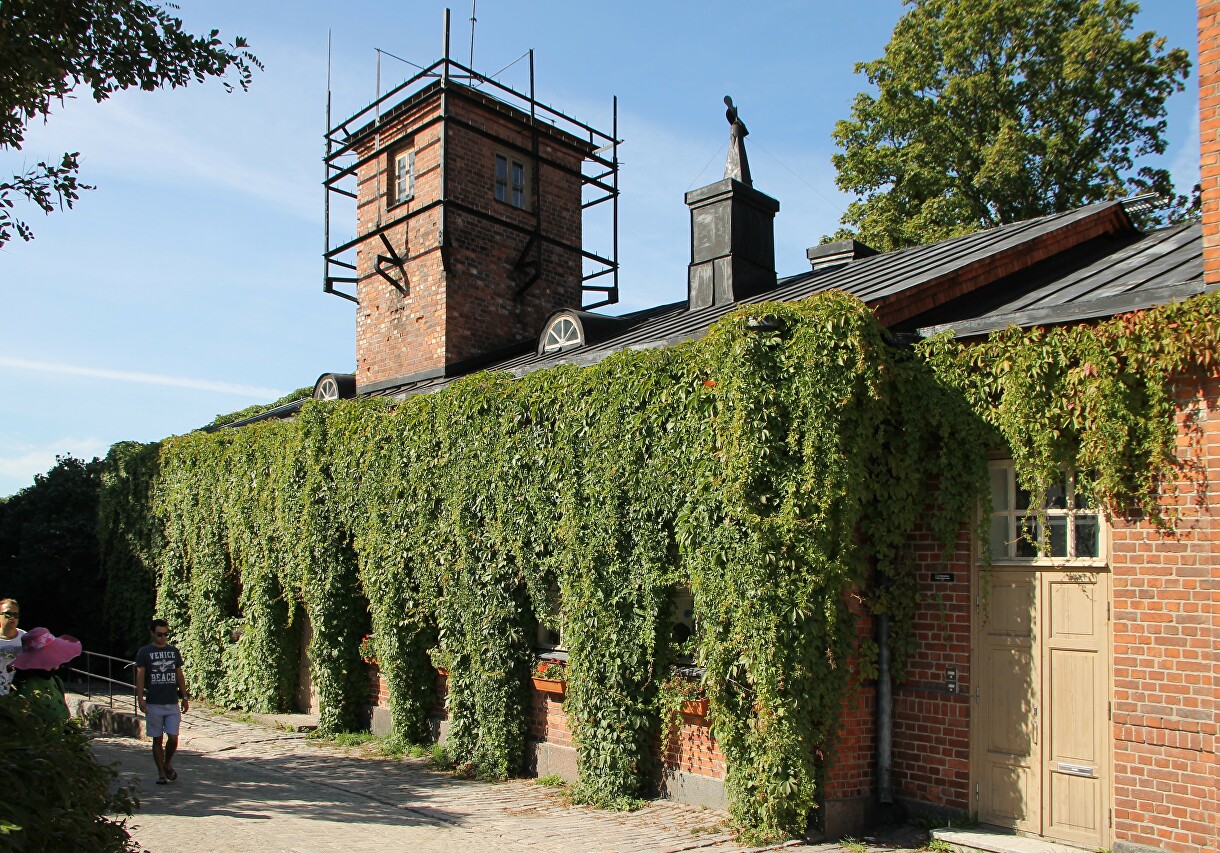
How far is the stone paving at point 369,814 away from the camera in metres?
7.50

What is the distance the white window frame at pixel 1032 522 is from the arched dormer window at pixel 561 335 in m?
Result: 7.15

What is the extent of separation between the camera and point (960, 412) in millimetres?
7934

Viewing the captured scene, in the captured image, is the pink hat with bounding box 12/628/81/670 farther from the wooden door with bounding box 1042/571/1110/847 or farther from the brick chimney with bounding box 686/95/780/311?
the brick chimney with bounding box 686/95/780/311

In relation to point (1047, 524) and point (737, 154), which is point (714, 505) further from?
point (737, 154)

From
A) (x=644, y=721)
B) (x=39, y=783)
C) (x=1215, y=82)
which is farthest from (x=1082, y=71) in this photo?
(x=39, y=783)

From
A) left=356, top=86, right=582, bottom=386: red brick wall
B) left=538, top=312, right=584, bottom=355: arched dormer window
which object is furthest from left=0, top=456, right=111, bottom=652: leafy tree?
left=538, top=312, right=584, bottom=355: arched dormer window

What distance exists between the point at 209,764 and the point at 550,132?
12.7 m

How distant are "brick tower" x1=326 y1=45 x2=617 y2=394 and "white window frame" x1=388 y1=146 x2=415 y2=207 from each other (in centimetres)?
3

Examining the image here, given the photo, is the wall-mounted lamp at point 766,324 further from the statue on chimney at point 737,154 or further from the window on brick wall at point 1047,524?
the statue on chimney at point 737,154

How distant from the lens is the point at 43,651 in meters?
7.32

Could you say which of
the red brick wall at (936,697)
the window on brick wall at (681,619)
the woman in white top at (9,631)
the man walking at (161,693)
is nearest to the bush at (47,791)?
the woman in white top at (9,631)

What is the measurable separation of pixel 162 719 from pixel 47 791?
6.01 m

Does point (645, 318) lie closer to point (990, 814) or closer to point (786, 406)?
point (786, 406)

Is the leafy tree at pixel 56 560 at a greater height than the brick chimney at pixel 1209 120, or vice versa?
the brick chimney at pixel 1209 120
